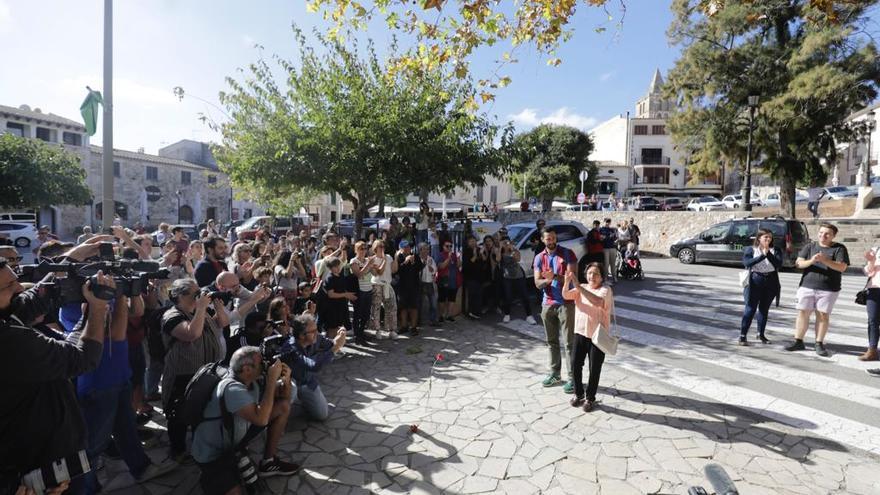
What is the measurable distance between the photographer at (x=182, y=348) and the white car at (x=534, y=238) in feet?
23.1

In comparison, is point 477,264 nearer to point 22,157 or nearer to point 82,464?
point 82,464

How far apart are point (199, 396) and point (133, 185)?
43.3 meters

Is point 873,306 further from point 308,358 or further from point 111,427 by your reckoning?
point 111,427

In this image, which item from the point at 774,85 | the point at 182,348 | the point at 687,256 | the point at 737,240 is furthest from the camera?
the point at 774,85

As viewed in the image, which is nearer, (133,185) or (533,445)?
(533,445)

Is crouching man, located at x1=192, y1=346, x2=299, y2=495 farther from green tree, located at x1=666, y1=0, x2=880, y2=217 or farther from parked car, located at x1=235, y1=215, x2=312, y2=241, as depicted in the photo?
green tree, located at x1=666, y1=0, x2=880, y2=217

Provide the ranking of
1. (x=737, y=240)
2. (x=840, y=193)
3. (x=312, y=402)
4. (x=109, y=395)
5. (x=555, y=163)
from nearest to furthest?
1. (x=109, y=395)
2. (x=312, y=402)
3. (x=737, y=240)
4. (x=840, y=193)
5. (x=555, y=163)

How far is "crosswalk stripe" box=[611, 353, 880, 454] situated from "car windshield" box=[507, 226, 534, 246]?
4976 mm

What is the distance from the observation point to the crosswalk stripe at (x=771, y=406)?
13.5 ft

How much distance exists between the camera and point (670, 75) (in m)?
20.9

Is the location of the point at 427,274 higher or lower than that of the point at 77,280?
lower

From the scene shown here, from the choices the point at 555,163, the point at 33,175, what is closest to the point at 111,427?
the point at 33,175

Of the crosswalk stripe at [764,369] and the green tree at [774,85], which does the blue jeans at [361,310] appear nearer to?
the crosswalk stripe at [764,369]

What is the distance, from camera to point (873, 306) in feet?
18.8
